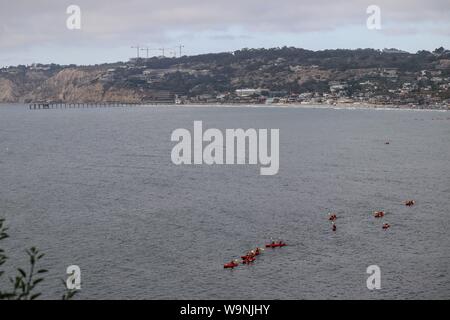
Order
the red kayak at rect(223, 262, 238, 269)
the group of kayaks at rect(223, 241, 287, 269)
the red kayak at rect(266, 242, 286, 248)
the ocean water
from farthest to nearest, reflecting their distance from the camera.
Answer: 1. the red kayak at rect(266, 242, 286, 248)
2. the group of kayaks at rect(223, 241, 287, 269)
3. the red kayak at rect(223, 262, 238, 269)
4. the ocean water

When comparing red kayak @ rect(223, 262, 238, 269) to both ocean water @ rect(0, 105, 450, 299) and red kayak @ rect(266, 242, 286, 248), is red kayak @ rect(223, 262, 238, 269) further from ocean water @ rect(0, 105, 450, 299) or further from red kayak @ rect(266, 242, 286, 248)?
red kayak @ rect(266, 242, 286, 248)

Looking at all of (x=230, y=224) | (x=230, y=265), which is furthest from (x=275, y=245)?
(x=230, y=224)

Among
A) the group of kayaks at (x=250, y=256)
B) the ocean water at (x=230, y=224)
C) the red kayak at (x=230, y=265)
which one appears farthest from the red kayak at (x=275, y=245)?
the red kayak at (x=230, y=265)

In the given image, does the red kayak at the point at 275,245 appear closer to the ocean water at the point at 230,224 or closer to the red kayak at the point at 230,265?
the ocean water at the point at 230,224

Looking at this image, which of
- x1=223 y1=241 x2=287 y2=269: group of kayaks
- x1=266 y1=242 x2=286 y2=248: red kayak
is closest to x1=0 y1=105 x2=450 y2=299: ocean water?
x1=223 y1=241 x2=287 y2=269: group of kayaks

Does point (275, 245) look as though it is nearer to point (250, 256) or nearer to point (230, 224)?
point (250, 256)

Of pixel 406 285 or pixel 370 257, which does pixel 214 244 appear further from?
pixel 406 285
